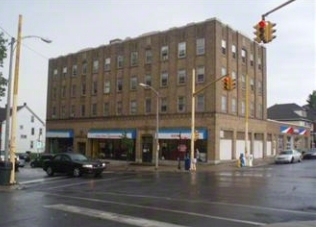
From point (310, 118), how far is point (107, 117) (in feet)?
136

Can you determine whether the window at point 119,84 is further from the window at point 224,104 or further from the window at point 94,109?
the window at point 224,104

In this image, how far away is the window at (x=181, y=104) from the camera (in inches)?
1838

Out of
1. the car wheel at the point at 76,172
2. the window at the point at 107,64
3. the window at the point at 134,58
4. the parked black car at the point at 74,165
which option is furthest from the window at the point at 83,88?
the car wheel at the point at 76,172

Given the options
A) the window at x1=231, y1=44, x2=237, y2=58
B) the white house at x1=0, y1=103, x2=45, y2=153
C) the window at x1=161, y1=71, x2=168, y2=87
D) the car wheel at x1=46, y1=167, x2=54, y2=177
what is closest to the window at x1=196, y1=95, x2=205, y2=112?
the window at x1=161, y1=71, x2=168, y2=87

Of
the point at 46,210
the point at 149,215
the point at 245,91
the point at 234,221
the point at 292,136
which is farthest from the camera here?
the point at 292,136

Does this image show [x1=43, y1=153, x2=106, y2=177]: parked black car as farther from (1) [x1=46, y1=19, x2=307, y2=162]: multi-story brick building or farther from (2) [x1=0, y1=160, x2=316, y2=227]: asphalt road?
(1) [x1=46, y1=19, x2=307, y2=162]: multi-story brick building

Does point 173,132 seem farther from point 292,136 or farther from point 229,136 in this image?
point 292,136

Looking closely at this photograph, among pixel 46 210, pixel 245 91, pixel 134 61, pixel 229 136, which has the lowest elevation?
pixel 46 210

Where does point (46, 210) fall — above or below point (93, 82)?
below

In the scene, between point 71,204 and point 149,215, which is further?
point 71,204

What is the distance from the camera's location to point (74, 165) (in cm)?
2934

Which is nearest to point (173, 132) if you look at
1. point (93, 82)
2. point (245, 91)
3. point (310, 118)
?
point (245, 91)

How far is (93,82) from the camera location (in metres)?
58.3

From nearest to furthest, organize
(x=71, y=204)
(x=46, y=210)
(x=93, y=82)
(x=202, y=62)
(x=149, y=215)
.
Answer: (x=149, y=215), (x=46, y=210), (x=71, y=204), (x=202, y=62), (x=93, y=82)
